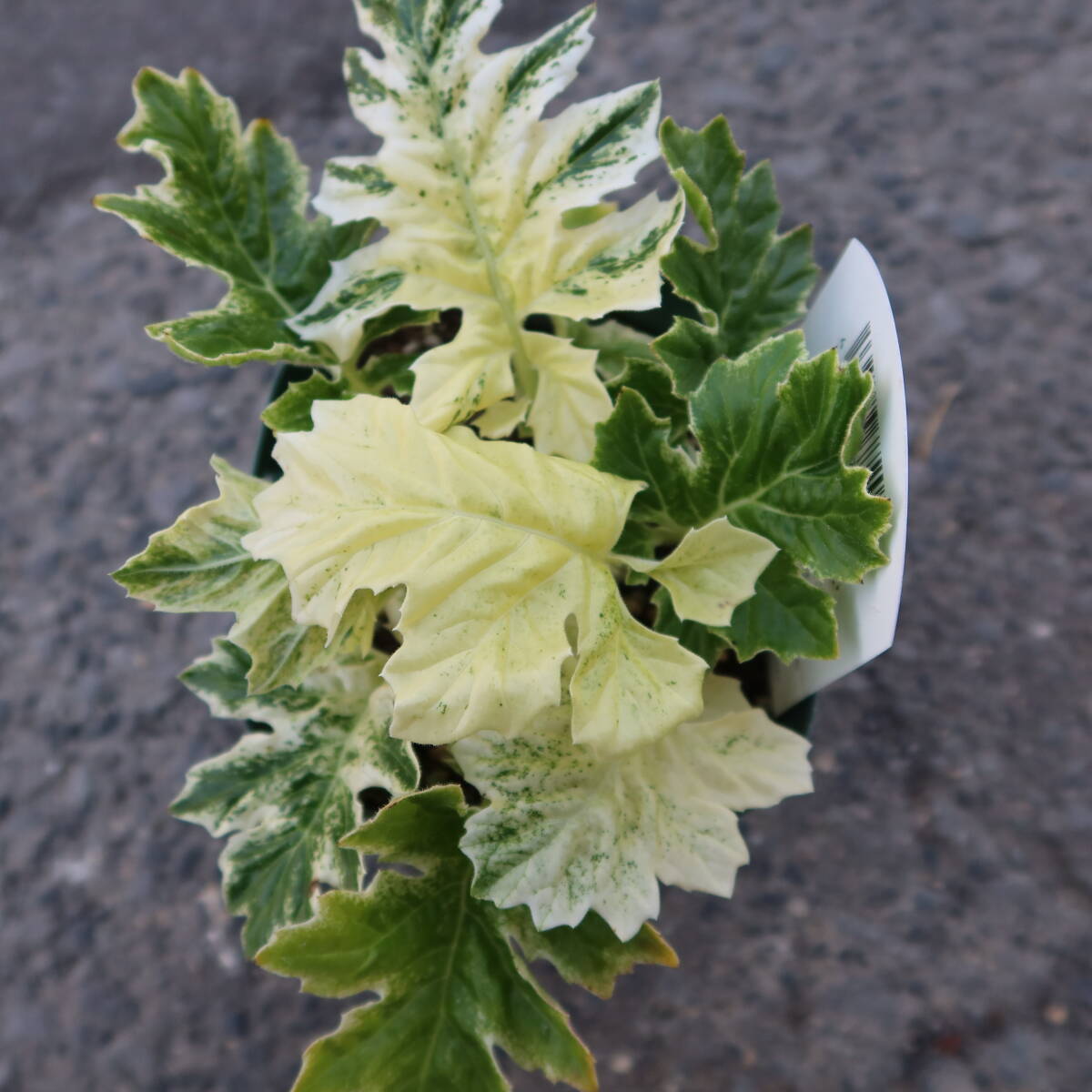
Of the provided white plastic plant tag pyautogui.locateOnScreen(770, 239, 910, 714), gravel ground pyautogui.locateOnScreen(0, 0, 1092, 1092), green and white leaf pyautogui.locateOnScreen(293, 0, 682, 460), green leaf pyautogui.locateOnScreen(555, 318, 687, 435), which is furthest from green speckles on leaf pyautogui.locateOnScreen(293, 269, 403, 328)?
gravel ground pyautogui.locateOnScreen(0, 0, 1092, 1092)

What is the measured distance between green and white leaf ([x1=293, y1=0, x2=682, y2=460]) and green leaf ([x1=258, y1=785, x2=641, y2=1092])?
0.61 ft

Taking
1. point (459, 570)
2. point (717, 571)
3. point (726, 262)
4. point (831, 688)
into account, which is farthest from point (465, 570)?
point (831, 688)

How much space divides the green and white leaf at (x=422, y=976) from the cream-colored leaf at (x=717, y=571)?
129 mm

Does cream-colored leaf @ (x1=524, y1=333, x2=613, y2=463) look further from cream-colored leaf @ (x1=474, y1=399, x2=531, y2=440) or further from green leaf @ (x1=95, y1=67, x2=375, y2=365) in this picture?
green leaf @ (x1=95, y1=67, x2=375, y2=365)

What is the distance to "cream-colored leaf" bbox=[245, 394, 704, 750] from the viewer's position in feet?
1.34

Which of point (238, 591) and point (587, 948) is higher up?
point (238, 591)

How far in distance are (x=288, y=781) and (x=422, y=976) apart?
12 cm

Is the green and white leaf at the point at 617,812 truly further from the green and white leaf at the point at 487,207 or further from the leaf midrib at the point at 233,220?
the leaf midrib at the point at 233,220

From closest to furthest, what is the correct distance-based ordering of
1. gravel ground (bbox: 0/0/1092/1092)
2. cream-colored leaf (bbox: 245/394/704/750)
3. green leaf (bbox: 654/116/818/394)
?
cream-colored leaf (bbox: 245/394/704/750)
green leaf (bbox: 654/116/818/394)
gravel ground (bbox: 0/0/1092/1092)

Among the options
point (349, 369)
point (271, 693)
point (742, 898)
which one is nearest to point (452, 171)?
point (349, 369)

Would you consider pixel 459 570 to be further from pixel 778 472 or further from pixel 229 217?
pixel 229 217

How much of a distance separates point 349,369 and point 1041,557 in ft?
1.74

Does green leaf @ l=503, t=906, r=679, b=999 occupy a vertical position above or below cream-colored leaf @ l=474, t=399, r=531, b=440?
below

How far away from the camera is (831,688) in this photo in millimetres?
792
